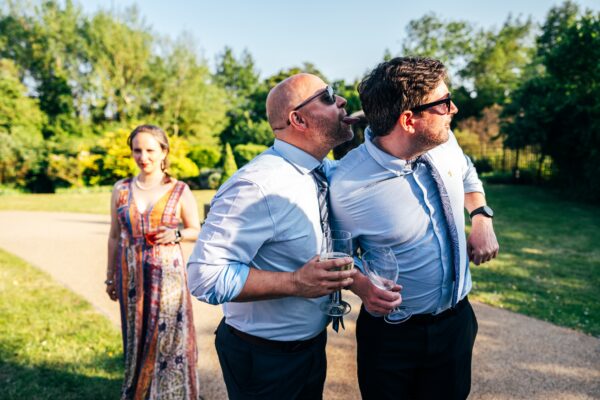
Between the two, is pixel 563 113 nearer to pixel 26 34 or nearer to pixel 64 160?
pixel 64 160

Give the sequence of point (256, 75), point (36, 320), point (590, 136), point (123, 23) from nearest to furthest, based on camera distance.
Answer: point (36, 320) < point (590, 136) < point (123, 23) < point (256, 75)

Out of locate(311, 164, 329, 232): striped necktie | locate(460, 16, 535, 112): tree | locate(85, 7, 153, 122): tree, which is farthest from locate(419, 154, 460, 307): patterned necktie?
locate(460, 16, 535, 112): tree

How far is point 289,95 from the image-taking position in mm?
2068

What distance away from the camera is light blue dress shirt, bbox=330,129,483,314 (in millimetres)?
2096

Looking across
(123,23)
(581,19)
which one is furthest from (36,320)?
(123,23)

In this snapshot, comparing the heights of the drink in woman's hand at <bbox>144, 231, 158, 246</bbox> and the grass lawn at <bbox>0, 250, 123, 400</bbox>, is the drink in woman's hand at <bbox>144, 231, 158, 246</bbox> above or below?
above

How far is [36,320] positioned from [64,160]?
23.1m

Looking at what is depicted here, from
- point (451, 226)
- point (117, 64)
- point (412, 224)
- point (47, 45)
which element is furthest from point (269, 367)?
point (47, 45)

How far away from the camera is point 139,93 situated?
33969 mm

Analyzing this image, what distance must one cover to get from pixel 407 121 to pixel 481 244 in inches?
34.7

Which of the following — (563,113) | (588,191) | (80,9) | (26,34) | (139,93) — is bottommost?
(588,191)

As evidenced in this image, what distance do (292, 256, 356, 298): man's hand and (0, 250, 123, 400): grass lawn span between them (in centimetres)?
301

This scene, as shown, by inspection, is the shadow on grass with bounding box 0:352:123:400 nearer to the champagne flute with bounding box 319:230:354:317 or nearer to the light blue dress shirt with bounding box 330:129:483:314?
the champagne flute with bounding box 319:230:354:317

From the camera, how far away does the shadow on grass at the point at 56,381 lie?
3.69 metres
